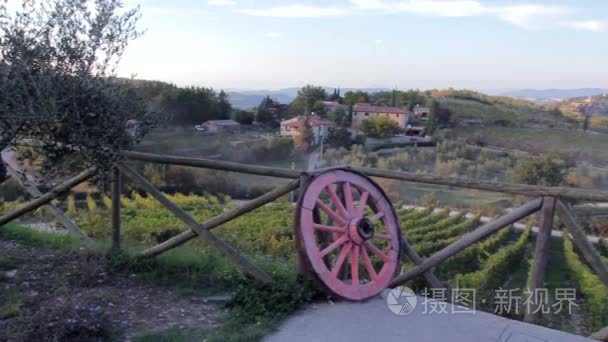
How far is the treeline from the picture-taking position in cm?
419

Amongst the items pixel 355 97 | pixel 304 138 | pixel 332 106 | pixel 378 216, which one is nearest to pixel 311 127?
pixel 304 138

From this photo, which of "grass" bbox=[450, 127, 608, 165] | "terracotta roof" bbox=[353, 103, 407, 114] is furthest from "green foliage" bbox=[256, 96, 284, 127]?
"grass" bbox=[450, 127, 608, 165]

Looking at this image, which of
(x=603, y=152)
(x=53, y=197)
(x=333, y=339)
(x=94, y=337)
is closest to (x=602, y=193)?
(x=333, y=339)

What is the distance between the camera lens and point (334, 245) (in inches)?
154

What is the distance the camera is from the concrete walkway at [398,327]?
335 centimetres

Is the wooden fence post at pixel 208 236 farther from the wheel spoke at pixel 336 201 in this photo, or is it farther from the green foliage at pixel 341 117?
the green foliage at pixel 341 117

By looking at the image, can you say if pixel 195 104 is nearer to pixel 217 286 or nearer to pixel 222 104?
pixel 222 104

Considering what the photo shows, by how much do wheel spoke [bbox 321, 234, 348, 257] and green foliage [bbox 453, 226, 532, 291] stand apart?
10629mm

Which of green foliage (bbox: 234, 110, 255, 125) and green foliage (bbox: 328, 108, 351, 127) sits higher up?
green foliage (bbox: 234, 110, 255, 125)

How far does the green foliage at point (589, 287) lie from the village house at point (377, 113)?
1388cm

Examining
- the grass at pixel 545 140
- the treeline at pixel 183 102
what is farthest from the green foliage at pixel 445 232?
the treeline at pixel 183 102

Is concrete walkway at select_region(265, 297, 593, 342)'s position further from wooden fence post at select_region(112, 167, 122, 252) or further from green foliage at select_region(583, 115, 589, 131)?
green foliage at select_region(583, 115, 589, 131)

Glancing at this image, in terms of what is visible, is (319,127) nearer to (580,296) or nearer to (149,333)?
(580,296)

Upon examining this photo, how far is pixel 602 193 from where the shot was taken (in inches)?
133
